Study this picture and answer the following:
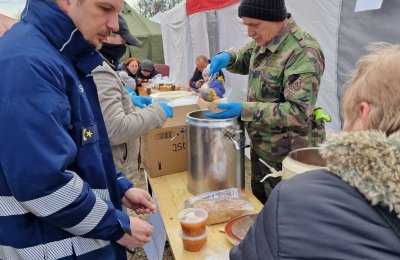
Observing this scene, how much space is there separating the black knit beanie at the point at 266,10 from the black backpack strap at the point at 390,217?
1.43 metres

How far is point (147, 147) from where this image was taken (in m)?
2.04

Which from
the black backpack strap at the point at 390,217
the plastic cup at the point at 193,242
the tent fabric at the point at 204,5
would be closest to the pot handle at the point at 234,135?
the plastic cup at the point at 193,242

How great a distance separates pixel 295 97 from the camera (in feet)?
5.40

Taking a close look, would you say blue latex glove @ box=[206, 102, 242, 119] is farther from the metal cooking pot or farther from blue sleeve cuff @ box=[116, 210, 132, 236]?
blue sleeve cuff @ box=[116, 210, 132, 236]

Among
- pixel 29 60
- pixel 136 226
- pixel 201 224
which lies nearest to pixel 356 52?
pixel 201 224

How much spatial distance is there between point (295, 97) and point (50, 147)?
1.22 metres

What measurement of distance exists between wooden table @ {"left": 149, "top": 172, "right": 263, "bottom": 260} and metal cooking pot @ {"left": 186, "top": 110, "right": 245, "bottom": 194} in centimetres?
14

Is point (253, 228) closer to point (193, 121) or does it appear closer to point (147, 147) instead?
point (193, 121)

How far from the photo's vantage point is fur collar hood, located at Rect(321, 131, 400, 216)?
1.90ft

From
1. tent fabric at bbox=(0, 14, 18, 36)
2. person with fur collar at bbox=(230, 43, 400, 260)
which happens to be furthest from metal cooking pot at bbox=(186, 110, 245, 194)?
tent fabric at bbox=(0, 14, 18, 36)

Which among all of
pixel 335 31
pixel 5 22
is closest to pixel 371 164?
pixel 335 31

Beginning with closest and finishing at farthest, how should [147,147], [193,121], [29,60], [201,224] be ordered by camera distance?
1. [29,60]
2. [201,224]
3. [193,121]
4. [147,147]

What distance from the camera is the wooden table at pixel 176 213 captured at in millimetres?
1217

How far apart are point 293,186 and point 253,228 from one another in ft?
0.47
